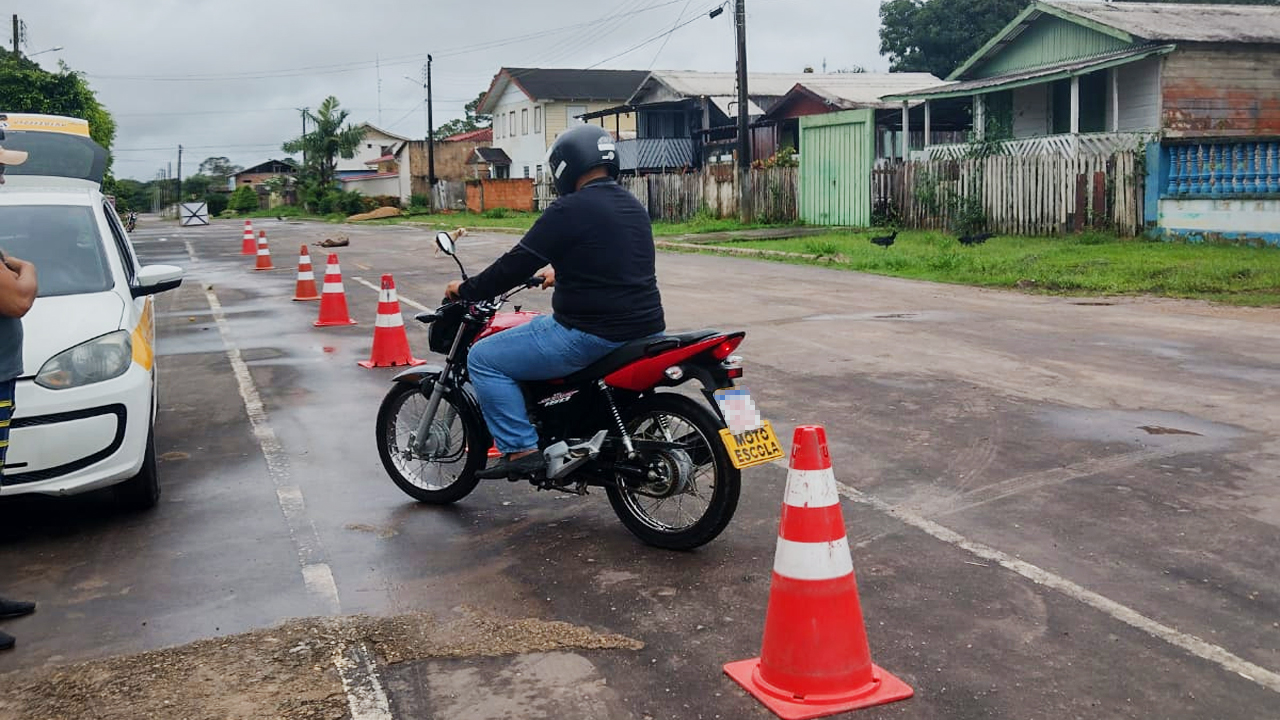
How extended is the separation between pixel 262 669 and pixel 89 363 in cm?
236

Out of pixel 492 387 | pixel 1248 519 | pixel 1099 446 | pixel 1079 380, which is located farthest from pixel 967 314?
pixel 492 387

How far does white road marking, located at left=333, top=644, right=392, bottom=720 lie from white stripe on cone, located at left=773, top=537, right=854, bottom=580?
1.32 meters

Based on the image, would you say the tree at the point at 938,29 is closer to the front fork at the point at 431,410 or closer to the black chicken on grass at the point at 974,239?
the black chicken on grass at the point at 974,239

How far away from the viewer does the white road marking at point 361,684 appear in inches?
150

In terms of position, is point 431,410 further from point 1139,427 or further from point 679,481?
point 1139,427

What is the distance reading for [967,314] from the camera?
1315cm

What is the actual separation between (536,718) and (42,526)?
349 centimetres

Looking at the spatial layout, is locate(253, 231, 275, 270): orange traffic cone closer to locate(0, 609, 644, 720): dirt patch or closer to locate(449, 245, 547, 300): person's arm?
locate(449, 245, 547, 300): person's arm

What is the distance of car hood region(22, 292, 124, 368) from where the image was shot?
5.73 m

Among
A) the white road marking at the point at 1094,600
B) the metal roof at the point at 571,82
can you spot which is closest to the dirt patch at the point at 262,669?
the white road marking at the point at 1094,600

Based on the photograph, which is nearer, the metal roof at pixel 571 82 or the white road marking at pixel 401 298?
the white road marking at pixel 401 298

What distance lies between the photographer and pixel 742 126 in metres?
31.5

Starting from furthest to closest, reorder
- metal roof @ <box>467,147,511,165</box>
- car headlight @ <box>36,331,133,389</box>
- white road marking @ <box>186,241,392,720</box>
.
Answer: metal roof @ <box>467,147,511,165</box> → car headlight @ <box>36,331,133,389</box> → white road marking @ <box>186,241,392,720</box>

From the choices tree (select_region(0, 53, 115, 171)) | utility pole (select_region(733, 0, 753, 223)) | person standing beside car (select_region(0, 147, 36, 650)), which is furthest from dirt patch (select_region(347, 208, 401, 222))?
person standing beside car (select_region(0, 147, 36, 650))
